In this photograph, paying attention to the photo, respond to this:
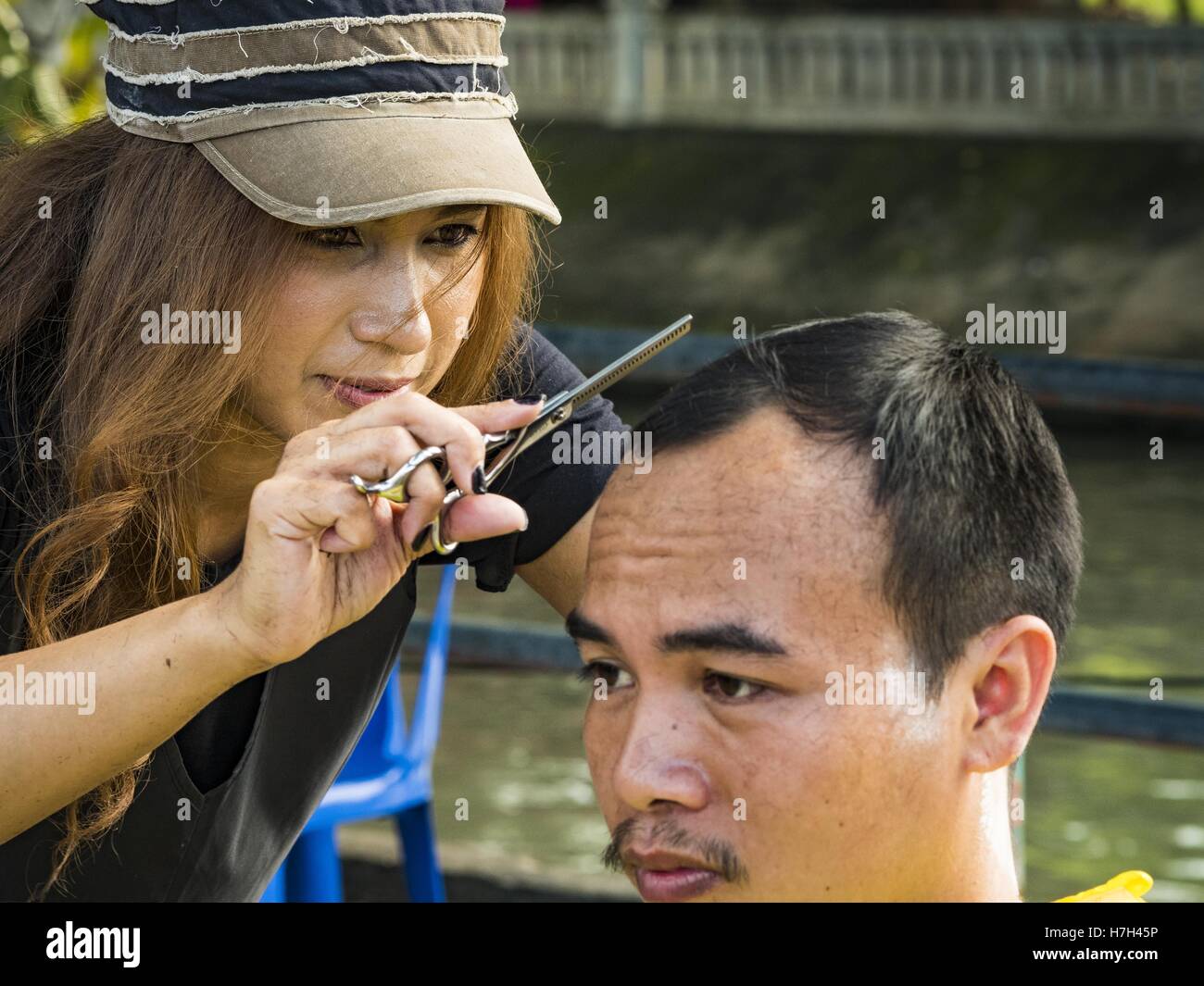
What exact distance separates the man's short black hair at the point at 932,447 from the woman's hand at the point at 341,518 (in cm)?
25

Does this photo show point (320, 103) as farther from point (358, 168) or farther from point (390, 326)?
point (390, 326)

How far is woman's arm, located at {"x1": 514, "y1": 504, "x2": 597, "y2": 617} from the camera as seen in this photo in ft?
7.73

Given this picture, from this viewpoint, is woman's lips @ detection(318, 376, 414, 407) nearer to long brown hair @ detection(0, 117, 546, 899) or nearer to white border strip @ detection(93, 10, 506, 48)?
long brown hair @ detection(0, 117, 546, 899)

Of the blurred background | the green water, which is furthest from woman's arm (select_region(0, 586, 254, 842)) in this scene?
Answer: the blurred background

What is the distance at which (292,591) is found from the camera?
1729 mm

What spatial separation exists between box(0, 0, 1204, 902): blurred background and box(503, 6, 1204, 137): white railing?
23 millimetres

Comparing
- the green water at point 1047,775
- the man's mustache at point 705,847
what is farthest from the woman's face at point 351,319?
the green water at point 1047,775

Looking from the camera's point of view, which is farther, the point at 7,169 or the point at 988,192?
the point at 988,192

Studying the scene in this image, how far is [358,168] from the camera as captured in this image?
1954mm

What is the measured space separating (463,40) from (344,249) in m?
0.27

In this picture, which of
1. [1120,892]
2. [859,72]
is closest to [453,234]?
[1120,892]

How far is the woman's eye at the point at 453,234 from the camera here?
2.11 m

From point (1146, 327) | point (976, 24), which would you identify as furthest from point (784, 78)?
point (1146, 327)
